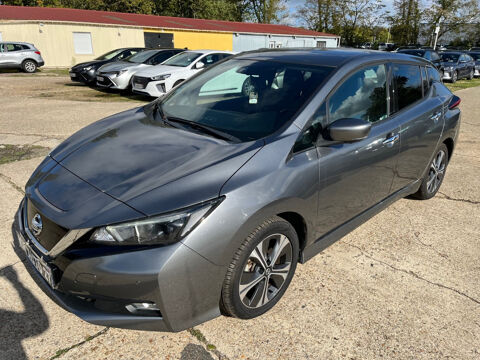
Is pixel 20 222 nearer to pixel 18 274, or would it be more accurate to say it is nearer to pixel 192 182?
pixel 18 274

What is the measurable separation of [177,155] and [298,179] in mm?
796

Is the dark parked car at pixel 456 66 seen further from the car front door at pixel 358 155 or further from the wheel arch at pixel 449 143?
the car front door at pixel 358 155

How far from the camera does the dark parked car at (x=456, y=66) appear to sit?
1903cm

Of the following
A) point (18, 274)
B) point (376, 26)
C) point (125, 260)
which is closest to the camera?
point (125, 260)

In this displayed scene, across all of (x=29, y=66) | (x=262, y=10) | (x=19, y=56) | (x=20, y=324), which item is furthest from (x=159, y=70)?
(x=262, y=10)

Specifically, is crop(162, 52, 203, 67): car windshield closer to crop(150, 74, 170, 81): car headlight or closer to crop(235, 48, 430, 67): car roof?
crop(150, 74, 170, 81): car headlight

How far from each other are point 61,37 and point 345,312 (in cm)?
2637

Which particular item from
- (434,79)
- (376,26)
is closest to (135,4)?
(376,26)

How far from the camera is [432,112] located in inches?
153

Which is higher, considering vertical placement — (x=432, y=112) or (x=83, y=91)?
(x=432, y=112)

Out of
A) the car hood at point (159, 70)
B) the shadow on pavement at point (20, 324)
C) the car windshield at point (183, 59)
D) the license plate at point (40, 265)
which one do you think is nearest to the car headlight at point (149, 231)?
the license plate at point (40, 265)

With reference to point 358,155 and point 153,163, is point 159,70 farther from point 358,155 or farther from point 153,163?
point 153,163

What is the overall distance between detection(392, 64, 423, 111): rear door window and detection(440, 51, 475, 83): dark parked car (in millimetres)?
17762

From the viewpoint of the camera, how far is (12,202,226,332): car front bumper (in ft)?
6.26
